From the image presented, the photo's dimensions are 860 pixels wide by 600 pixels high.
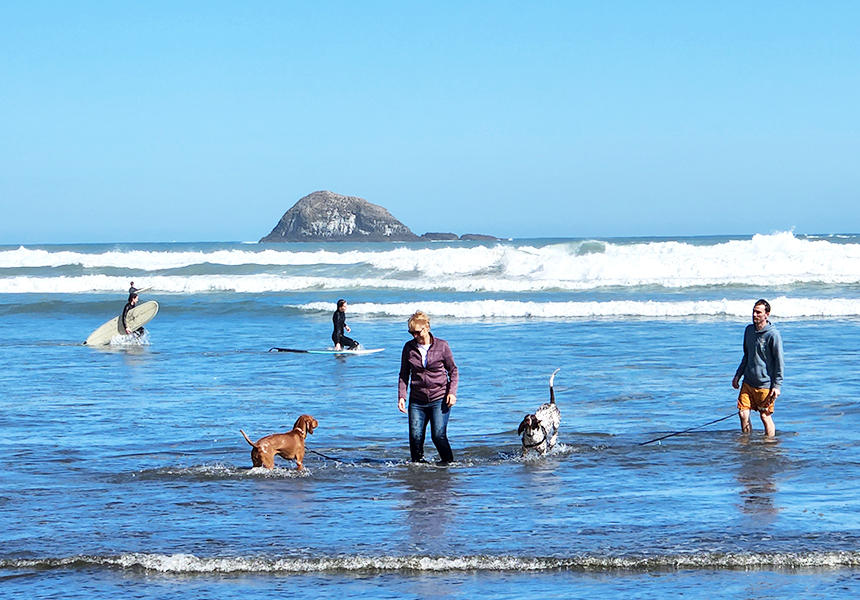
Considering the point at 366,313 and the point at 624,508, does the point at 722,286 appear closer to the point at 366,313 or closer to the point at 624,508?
the point at 366,313

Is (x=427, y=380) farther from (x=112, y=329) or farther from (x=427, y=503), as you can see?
(x=112, y=329)

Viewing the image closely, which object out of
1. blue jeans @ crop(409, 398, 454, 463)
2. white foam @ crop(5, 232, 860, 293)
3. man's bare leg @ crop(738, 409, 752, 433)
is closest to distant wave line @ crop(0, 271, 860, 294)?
white foam @ crop(5, 232, 860, 293)

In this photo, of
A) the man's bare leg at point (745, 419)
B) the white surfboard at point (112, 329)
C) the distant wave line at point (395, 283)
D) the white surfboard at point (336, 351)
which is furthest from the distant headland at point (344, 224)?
the man's bare leg at point (745, 419)

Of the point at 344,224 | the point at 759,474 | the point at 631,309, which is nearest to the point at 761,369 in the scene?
the point at 759,474

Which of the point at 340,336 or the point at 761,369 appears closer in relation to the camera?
the point at 761,369

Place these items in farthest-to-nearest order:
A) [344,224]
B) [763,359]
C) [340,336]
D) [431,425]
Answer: [344,224] → [340,336] → [763,359] → [431,425]

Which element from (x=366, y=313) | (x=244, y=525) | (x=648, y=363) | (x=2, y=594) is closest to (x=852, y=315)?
(x=648, y=363)

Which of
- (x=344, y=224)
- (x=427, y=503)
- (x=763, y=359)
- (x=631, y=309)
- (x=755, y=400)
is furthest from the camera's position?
(x=344, y=224)

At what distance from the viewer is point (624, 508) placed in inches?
306

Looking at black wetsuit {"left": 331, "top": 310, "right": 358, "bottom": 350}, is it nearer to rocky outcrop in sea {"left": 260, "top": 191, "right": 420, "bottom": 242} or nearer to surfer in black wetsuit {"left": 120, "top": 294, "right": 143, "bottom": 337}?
surfer in black wetsuit {"left": 120, "top": 294, "right": 143, "bottom": 337}

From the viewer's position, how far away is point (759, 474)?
29.0 ft

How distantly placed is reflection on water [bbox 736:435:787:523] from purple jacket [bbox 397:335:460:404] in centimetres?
268

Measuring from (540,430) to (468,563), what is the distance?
140 inches

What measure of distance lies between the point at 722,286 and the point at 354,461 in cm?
2775
